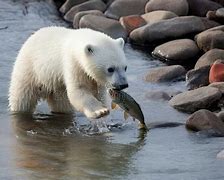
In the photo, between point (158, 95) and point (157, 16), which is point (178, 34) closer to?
point (157, 16)

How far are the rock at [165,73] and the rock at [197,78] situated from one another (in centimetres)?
26

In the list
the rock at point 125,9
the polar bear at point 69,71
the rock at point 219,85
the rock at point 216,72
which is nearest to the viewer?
the polar bear at point 69,71

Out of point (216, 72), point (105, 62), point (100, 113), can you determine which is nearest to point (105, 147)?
point (100, 113)

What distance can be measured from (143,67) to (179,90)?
1.42m

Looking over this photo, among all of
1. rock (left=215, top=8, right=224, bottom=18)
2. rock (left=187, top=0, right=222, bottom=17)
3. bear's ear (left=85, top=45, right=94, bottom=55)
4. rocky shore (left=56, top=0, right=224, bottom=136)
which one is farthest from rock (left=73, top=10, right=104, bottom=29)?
bear's ear (left=85, top=45, right=94, bottom=55)

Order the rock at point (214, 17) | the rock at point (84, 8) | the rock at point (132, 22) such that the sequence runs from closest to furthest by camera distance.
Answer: the rock at point (214, 17)
the rock at point (132, 22)
the rock at point (84, 8)

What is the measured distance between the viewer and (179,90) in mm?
10711

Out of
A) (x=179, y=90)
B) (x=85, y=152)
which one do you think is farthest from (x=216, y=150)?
(x=179, y=90)

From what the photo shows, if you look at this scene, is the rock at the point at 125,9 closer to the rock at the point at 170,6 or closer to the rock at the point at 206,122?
the rock at the point at 170,6

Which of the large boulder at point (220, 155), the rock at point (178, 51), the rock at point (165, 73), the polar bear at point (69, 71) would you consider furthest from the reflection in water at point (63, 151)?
the rock at point (178, 51)

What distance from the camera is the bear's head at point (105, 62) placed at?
7992 millimetres

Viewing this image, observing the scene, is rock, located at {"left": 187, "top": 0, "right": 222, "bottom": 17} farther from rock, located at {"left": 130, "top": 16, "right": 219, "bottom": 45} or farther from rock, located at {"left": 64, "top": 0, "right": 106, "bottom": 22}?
rock, located at {"left": 64, "top": 0, "right": 106, "bottom": 22}

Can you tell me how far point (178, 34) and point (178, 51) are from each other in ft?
2.66

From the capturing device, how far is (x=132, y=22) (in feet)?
46.3
